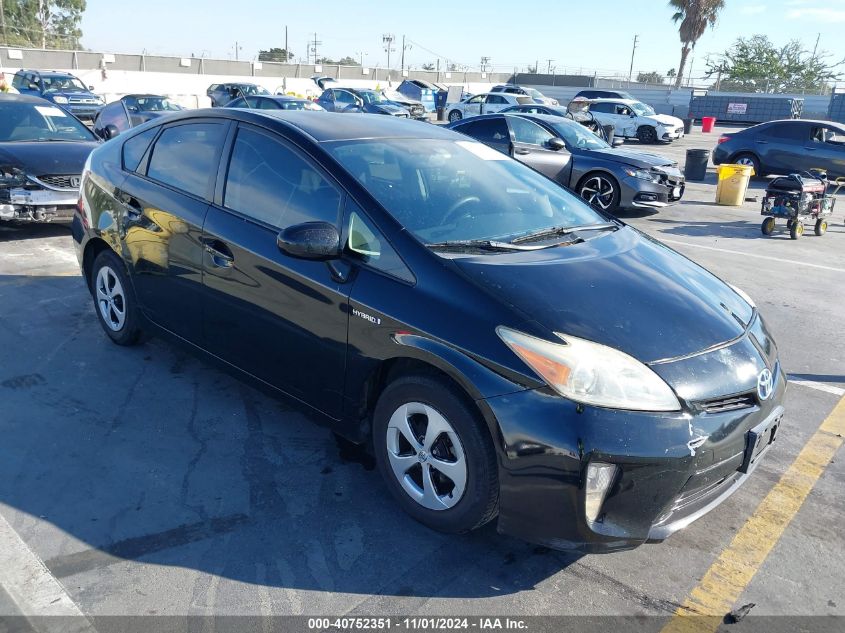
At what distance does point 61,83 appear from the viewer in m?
23.6

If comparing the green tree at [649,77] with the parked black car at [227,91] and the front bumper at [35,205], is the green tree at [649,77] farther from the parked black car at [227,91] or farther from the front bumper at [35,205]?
the front bumper at [35,205]

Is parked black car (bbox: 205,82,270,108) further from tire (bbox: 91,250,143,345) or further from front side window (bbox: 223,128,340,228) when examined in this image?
front side window (bbox: 223,128,340,228)

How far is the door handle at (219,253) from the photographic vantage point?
3.61 m

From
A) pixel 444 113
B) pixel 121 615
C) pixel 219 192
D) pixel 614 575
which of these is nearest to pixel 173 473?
pixel 121 615

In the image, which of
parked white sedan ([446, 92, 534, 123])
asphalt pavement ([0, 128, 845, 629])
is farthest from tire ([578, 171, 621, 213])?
parked white sedan ([446, 92, 534, 123])

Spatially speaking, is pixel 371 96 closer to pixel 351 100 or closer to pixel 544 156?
pixel 351 100

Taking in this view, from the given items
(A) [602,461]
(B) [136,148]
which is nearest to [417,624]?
(A) [602,461]

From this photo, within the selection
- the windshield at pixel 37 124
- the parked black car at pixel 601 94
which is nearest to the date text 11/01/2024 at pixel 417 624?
the windshield at pixel 37 124

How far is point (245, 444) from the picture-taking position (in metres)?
3.72

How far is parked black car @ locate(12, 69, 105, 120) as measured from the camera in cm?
2145

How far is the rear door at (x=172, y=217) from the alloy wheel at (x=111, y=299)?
1.27 ft

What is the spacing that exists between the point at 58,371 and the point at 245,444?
1.69m

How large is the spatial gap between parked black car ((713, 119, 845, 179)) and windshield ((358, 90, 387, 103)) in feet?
54.5

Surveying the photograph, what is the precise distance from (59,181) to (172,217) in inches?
188
